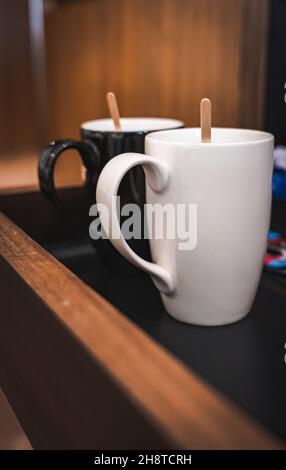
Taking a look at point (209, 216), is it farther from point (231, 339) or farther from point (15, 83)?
point (15, 83)

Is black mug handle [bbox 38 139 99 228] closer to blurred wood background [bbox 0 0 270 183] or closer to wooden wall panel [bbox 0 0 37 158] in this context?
blurred wood background [bbox 0 0 270 183]

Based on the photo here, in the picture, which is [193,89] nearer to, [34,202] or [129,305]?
[34,202]

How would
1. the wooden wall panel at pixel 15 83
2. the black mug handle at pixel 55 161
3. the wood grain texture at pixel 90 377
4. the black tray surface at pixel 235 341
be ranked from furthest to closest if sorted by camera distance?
the wooden wall panel at pixel 15 83, the black mug handle at pixel 55 161, the black tray surface at pixel 235 341, the wood grain texture at pixel 90 377

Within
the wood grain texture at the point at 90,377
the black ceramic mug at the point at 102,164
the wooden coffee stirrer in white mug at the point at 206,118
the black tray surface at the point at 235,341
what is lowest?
the black tray surface at the point at 235,341

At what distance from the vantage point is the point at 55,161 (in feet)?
1.48

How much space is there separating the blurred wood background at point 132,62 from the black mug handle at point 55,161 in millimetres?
309

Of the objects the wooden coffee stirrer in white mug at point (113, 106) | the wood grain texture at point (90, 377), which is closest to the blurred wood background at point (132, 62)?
the wooden coffee stirrer in white mug at point (113, 106)

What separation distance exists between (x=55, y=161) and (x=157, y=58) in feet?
2.07

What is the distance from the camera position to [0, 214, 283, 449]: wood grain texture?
201 mm

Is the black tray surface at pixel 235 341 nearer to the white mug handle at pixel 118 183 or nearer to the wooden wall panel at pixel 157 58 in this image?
the white mug handle at pixel 118 183

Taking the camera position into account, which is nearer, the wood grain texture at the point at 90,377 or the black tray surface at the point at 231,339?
the wood grain texture at the point at 90,377

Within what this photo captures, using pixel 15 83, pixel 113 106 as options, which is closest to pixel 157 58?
pixel 113 106

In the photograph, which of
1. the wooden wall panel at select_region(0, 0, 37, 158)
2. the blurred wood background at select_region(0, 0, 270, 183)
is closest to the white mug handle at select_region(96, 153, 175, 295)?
the blurred wood background at select_region(0, 0, 270, 183)

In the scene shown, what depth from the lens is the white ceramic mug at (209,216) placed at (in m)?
0.36
